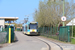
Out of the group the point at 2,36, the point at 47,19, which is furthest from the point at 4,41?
the point at 47,19

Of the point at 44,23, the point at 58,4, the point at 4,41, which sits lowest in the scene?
the point at 4,41

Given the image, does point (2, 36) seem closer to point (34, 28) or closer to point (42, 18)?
point (34, 28)

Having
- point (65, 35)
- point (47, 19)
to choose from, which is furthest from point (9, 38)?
point (47, 19)

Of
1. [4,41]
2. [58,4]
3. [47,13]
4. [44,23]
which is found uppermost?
[58,4]

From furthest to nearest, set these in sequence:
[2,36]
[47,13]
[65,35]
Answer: [47,13], [65,35], [2,36]

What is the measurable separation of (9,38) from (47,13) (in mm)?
19516

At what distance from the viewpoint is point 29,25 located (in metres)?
33.3

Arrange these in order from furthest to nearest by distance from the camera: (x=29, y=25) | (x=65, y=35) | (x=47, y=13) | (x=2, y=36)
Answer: (x=47, y=13), (x=29, y=25), (x=65, y=35), (x=2, y=36)

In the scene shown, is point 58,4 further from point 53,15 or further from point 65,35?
point 65,35

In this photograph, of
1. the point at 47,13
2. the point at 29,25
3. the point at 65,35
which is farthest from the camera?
the point at 47,13

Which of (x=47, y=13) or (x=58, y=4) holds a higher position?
(x=58, y=4)

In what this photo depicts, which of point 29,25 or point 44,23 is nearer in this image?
point 29,25

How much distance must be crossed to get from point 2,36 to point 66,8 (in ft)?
70.8

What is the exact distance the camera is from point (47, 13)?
35594 millimetres
